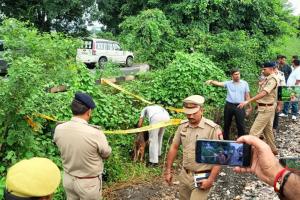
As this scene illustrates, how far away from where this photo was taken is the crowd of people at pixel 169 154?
2.01m

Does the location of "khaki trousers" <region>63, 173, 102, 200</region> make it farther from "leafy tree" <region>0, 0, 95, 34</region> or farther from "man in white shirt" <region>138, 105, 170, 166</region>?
"leafy tree" <region>0, 0, 95, 34</region>

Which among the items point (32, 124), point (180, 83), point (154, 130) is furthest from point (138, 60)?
point (32, 124)

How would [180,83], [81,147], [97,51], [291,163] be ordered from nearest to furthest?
[291,163], [81,147], [180,83], [97,51]

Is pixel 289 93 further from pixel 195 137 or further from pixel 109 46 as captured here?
pixel 109 46

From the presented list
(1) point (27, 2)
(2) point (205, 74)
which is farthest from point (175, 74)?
(1) point (27, 2)

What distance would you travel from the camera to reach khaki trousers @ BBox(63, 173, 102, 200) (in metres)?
4.04

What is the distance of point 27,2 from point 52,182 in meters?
24.9

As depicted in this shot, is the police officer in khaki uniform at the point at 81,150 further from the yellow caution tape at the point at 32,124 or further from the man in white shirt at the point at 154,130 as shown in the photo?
the man in white shirt at the point at 154,130

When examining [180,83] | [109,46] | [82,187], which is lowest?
[82,187]

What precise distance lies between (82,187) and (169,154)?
108 centimetres

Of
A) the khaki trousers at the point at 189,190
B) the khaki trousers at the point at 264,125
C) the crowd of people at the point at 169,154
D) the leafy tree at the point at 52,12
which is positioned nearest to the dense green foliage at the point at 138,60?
the crowd of people at the point at 169,154

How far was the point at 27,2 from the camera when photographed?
2481cm

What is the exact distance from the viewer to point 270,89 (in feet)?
23.1

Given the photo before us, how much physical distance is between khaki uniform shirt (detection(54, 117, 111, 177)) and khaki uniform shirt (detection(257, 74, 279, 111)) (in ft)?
13.4
